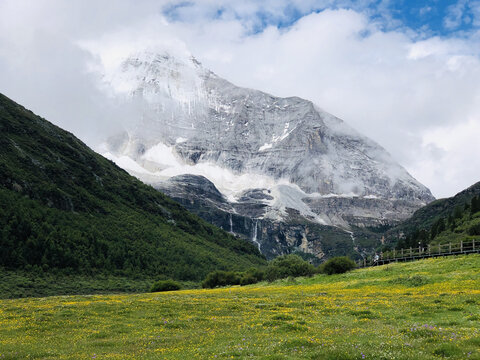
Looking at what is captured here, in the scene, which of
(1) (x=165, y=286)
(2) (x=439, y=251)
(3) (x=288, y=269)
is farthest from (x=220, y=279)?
(2) (x=439, y=251)

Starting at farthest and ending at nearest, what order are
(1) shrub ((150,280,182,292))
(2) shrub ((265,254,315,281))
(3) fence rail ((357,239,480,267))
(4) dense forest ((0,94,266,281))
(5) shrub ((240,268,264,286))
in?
(4) dense forest ((0,94,266,281)), (5) shrub ((240,268,264,286)), (1) shrub ((150,280,182,292)), (2) shrub ((265,254,315,281)), (3) fence rail ((357,239,480,267))

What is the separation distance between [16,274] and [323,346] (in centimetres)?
12633

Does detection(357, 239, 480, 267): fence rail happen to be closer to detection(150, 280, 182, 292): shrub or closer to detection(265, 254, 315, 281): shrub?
detection(265, 254, 315, 281): shrub

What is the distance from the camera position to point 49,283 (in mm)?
121812

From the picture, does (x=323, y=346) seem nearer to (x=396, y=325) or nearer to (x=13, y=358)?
(x=396, y=325)

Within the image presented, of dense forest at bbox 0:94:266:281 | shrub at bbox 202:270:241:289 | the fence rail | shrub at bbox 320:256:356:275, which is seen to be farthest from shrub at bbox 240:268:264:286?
dense forest at bbox 0:94:266:281

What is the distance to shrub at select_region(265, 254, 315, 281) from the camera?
3782 inches

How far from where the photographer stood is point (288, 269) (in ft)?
318

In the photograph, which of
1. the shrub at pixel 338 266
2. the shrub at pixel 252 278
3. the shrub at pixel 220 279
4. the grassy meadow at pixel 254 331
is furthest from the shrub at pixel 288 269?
the grassy meadow at pixel 254 331

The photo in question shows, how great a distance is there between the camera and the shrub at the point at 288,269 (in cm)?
9607

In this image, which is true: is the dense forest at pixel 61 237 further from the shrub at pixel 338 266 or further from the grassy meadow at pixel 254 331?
the grassy meadow at pixel 254 331

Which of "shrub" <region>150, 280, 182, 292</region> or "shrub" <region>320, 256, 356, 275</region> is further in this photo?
"shrub" <region>150, 280, 182, 292</region>

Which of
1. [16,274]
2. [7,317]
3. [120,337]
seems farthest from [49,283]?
[120,337]

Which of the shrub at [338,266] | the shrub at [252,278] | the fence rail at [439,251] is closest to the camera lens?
the fence rail at [439,251]
